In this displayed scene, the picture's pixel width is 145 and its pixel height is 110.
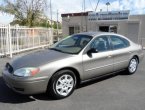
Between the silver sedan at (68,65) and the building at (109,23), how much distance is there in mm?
13844

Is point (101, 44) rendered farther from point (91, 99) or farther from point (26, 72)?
point (26, 72)

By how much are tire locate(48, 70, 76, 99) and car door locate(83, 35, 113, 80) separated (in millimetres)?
431

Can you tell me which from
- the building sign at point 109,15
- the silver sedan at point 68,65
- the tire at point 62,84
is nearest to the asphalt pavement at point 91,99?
the tire at point 62,84

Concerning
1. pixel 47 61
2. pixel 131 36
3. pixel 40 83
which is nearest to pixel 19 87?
pixel 40 83

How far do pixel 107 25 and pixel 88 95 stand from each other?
18.0m

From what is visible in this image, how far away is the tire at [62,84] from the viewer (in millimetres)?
4238

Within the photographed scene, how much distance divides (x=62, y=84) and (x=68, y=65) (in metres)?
0.45

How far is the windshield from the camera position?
4.91 meters

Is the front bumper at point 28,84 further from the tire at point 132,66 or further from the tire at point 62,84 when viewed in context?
the tire at point 132,66

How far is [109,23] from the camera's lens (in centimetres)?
2150

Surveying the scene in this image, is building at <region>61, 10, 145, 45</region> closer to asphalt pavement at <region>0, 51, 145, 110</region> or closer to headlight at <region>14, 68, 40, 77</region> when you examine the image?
asphalt pavement at <region>0, 51, 145, 110</region>

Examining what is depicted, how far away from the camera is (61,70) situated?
4340 millimetres

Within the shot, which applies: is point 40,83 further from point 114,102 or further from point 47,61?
point 114,102

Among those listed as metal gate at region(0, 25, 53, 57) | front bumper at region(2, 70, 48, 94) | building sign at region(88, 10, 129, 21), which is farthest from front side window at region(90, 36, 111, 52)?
building sign at region(88, 10, 129, 21)
